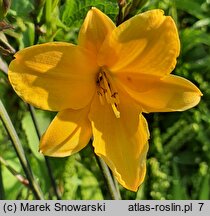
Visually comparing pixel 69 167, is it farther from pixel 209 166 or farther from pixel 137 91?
pixel 137 91

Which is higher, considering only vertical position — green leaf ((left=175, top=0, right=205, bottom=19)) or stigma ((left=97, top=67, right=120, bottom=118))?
stigma ((left=97, top=67, right=120, bottom=118))

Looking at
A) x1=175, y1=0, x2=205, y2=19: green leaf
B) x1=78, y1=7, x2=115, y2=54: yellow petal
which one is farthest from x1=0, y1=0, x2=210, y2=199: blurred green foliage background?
x1=78, y1=7, x2=115, y2=54: yellow petal

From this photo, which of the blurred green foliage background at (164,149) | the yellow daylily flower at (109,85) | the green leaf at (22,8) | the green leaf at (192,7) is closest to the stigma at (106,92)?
the yellow daylily flower at (109,85)

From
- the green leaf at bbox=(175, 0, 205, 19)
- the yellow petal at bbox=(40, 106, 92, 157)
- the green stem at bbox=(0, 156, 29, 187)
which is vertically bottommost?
the green leaf at bbox=(175, 0, 205, 19)

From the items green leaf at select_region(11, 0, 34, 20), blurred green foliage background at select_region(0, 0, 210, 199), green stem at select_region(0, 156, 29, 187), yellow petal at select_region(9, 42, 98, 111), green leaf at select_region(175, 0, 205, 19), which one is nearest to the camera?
yellow petal at select_region(9, 42, 98, 111)

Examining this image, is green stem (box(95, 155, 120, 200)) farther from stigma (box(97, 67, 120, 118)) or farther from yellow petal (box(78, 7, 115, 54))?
yellow petal (box(78, 7, 115, 54))

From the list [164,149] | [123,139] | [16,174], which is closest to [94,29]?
[123,139]

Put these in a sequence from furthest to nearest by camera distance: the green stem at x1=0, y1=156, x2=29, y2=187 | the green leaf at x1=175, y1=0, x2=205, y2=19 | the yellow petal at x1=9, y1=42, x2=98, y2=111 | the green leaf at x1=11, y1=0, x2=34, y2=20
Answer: the green leaf at x1=175, y1=0, x2=205, y2=19 → the green stem at x1=0, y1=156, x2=29, y2=187 → the green leaf at x1=11, y1=0, x2=34, y2=20 → the yellow petal at x1=9, y1=42, x2=98, y2=111
